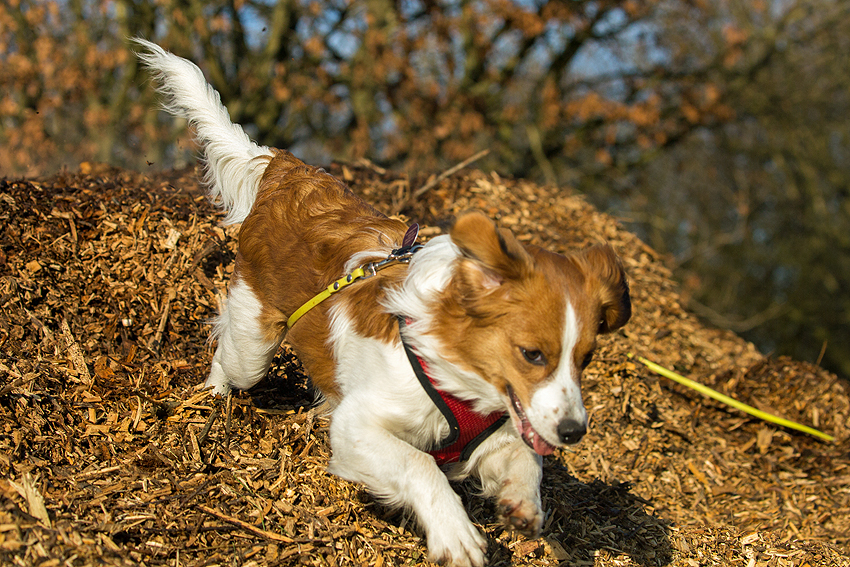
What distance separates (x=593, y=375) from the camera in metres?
5.70

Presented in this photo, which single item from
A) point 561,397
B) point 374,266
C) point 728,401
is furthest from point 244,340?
point 728,401

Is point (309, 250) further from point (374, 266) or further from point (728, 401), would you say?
point (728, 401)

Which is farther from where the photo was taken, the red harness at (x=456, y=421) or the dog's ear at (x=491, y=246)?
the red harness at (x=456, y=421)

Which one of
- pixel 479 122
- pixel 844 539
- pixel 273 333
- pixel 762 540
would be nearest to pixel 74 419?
pixel 273 333

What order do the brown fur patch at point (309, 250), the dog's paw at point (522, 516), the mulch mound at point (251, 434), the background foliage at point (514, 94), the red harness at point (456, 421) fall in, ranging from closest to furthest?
the dog's paw at point (522, 516) → the red harness at point (456, 421) → the mulch mound at point (251, 434) → the brown fur patch at point (309, 250) → the background foliage at point (514, 94)

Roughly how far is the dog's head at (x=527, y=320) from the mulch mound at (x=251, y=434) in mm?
1244

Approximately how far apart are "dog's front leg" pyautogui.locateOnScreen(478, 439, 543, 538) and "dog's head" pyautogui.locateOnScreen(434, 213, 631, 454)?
1.05 feet

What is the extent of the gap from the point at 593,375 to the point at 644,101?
11.1 m

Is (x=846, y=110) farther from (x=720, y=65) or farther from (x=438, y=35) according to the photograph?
(x=438, y=35)

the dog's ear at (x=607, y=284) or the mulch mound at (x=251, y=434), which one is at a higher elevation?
the dog's ear at (x=607, y=284)

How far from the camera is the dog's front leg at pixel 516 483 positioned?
10.0 ft

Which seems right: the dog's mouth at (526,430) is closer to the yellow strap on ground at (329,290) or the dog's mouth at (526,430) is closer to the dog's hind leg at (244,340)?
the yellow strap on ground at (329,290)

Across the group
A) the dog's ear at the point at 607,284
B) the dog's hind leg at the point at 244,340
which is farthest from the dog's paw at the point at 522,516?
the dog's hind leg at the point at 244,340

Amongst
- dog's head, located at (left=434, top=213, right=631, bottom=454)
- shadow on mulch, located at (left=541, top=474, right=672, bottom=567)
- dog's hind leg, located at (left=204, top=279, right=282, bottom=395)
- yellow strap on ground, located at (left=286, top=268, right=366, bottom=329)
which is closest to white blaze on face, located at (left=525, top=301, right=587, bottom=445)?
dog's head, located at (left=434, top=213, right=631, bottom=454)
